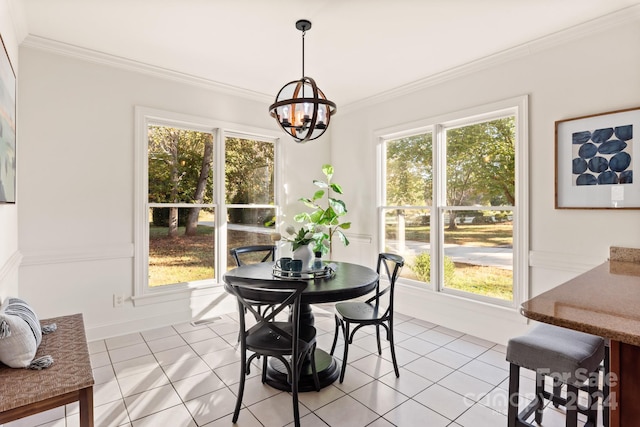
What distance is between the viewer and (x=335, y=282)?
97.8 inches

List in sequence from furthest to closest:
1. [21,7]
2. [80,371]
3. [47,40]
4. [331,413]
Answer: [47,40], [21,7], [331,413], [80,371]

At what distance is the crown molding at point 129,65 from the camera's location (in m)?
3.01

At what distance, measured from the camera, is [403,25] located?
8.92 feet

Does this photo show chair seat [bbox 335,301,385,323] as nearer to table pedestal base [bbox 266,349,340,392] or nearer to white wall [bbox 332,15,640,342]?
table pedestal base [bbox 266,349,340,392]

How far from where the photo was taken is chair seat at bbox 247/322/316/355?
2.10m

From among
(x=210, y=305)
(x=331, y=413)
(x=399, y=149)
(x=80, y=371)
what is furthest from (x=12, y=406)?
(x=399, y=149)

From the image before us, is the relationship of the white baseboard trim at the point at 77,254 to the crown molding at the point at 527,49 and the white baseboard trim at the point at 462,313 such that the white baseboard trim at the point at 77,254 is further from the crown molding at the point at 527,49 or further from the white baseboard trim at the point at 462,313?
the crown molding at the point at 527,49

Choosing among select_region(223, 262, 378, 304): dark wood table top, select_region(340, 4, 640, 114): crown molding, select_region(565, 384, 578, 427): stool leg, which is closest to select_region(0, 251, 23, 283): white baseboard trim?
select_region(223, 262, 378, 304): dark wood table top

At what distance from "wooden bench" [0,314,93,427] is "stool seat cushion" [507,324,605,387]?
2136mm

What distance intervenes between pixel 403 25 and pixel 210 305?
347 cm

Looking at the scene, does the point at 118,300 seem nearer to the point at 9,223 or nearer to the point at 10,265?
the point at 10,265

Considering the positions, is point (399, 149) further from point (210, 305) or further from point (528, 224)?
point (210, 305)

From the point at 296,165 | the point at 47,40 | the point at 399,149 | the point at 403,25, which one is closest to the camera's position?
the point at 403,25

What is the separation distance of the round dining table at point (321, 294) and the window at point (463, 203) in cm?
138
